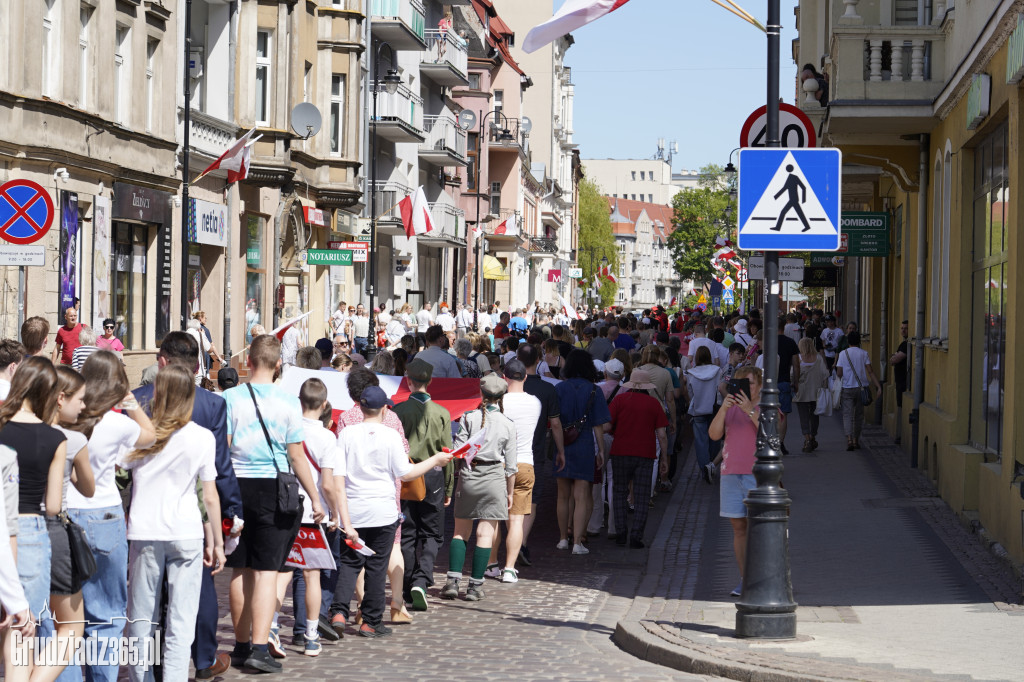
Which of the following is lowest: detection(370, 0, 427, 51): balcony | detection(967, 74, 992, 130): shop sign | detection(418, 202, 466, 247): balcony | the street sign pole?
the street sign pole

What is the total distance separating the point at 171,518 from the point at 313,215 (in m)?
31.6

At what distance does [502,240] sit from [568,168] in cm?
3853

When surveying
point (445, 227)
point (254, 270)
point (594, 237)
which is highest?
point (594, 237)

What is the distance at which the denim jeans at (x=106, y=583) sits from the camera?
6906 mm

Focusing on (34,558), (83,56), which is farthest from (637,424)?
(83,56)

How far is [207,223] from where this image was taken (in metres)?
30.7

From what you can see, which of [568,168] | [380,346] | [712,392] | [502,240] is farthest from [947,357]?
[568,168]

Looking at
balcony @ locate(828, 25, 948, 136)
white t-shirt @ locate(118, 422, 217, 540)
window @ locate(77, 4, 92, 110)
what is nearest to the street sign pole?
white t-shirt @ locate(118, 422, 217, 540)

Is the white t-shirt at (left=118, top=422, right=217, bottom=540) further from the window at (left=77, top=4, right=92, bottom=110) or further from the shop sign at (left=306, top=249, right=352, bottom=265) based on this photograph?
the shop sign at (left=306, top=249, right=352, bottom=265)

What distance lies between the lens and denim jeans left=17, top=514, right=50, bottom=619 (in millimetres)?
6195

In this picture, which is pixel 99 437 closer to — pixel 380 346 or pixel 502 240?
pixel 380 346

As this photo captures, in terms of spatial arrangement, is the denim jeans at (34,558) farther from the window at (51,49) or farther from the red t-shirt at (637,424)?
the window at (51,49)

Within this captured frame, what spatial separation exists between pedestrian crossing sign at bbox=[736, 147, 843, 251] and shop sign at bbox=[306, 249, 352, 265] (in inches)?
1045

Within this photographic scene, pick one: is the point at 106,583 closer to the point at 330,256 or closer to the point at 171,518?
the point at 171,518
